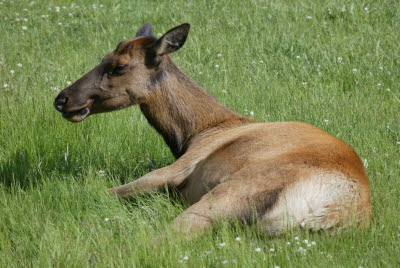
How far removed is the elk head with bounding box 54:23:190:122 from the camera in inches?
213

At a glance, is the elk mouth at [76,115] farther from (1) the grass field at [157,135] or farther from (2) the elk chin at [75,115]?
(1) the grass field at [157,135]

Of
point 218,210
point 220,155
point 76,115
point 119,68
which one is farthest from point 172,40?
point 218,210

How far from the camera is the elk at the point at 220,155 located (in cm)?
400

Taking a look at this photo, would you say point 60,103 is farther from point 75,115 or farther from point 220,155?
point 220,155

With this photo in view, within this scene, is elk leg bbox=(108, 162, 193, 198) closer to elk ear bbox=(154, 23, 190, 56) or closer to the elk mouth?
the elk mouth

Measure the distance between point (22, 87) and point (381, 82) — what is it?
438cm

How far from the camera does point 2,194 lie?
5125 mm

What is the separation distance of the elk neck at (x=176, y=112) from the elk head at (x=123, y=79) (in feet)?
0.22

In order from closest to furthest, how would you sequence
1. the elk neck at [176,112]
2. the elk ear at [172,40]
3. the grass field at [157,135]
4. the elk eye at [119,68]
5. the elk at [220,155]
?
the grass field at [157,135] < the elk at [220,155] < the elk ear at [172,40] < the elk eye at [119,68] < the elk neck at [176,112]

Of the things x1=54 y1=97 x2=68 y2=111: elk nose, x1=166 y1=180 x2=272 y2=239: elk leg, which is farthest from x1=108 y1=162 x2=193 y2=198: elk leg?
x1=54 y1=97 x2=68 y2=111: elk nose

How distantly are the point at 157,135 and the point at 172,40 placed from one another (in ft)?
3.93

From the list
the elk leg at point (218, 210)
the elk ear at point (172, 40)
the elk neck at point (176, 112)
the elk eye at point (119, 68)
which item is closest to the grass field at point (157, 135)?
the elk leg at point (218, 210)

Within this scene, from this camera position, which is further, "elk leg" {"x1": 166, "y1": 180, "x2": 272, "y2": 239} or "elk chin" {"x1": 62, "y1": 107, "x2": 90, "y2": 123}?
"elk chin" {"x1": 62, "y1": 107, "x2": 90, "y2": 123}

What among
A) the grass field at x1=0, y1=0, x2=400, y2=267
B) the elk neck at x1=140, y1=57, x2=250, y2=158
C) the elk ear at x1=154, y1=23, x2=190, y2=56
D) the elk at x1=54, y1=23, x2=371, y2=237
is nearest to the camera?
the grass field at x1=0, y1=0, x2=400, y2=267
